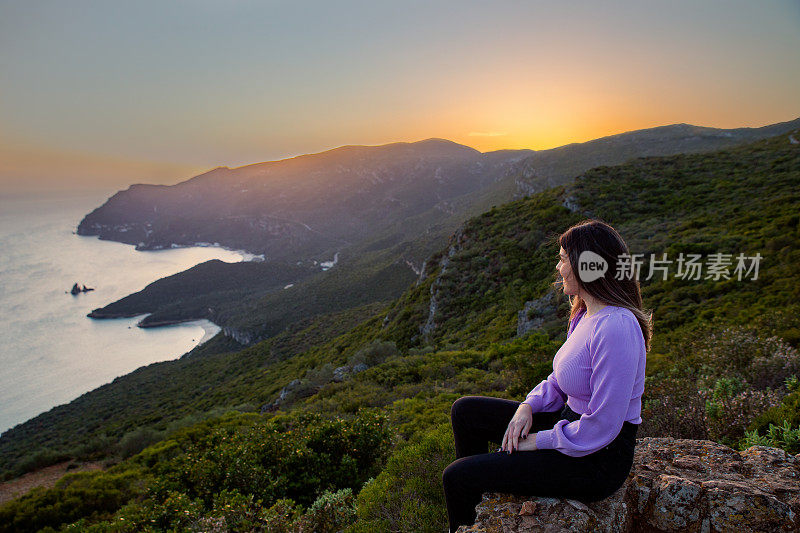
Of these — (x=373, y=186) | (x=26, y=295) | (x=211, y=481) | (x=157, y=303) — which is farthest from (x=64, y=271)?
(x=211, y=481)

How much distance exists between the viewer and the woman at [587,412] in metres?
1.86

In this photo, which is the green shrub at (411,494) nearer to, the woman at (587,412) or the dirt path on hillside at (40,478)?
the woman at (587,412)

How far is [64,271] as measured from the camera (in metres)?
184

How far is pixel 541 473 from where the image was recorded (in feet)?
6.64

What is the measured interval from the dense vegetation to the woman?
1167 millimetres

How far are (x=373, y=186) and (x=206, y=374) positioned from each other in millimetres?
155108

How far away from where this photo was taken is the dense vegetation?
3.80m

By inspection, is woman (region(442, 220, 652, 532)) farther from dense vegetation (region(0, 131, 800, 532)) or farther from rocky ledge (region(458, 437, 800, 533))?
dense vegetation (region(0, 131, 800, 532))

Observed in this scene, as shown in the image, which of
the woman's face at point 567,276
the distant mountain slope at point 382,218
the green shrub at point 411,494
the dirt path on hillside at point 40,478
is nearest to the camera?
the woman's face at point 567,276

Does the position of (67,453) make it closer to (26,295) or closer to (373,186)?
(373,186)

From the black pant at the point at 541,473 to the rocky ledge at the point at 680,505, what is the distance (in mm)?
88
